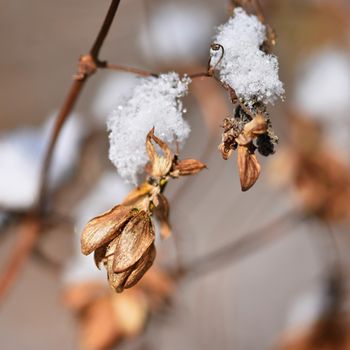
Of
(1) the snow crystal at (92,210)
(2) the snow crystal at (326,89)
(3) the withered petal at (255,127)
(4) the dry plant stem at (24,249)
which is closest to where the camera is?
(3) the withered petal at (255,127)

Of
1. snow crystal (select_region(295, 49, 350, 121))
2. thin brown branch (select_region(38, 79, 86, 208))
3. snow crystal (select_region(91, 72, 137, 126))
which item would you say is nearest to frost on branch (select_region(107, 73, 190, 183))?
thin brown branch (select_region(38, 79, 86, 208))

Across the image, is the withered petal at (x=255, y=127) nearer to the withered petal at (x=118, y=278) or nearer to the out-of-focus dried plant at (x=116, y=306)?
the withered petal at (x=118, y=278)

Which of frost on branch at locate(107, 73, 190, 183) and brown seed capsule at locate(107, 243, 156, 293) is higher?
frost on branch at locate(107, 73, 190, 183)

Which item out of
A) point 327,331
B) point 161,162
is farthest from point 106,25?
point 327,331

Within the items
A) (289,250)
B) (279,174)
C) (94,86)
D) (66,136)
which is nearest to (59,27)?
(94,86)

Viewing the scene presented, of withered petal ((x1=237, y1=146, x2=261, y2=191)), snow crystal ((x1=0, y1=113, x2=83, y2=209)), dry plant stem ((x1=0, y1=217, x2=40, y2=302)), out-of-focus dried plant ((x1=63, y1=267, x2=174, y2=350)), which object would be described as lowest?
out-of-focus dried plant ((x1=63, y1=267, x2=174, y2=350))

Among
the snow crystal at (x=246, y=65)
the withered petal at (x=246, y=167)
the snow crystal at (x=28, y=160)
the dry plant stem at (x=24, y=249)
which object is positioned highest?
the snow crystal at (x=246, y=65)

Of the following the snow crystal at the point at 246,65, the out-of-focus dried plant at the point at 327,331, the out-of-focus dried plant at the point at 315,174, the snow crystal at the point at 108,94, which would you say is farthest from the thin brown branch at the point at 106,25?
the out-of-focus dried plant at the point at 327,331

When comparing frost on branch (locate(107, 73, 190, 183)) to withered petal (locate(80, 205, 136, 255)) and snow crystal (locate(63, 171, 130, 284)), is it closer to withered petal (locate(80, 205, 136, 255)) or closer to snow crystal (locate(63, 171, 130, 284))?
withered petal (locate(80, 205, 136, 255))
